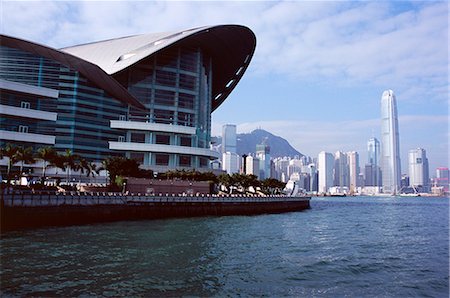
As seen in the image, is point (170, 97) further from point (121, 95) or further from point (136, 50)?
point (136, 50)

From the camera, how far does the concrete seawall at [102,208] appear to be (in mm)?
43697

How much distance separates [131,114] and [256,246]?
2790 inches

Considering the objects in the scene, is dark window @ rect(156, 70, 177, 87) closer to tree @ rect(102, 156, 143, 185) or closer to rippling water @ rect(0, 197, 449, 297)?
tree @ rect(102, 156, 143, 185)

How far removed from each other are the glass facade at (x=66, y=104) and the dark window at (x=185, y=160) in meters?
16.9

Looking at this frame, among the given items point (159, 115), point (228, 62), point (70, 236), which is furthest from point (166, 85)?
point (70, 236)

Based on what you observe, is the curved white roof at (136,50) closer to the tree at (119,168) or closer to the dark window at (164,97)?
the dark window at (164,97)

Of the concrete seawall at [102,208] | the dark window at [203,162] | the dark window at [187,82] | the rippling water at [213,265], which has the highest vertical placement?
the dark window at [187,82]

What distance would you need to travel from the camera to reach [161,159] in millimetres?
96875

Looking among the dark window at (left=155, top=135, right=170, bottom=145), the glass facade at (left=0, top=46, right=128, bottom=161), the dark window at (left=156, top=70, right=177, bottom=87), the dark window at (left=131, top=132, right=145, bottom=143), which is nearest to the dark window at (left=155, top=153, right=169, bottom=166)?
the dark window at (left=155, top=135, right=170, bottom=145)

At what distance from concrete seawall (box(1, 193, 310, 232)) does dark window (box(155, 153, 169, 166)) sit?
28233 mm

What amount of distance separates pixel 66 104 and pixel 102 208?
42.9 metres

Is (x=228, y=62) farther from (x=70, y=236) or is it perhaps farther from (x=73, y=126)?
(x=70, y=236)

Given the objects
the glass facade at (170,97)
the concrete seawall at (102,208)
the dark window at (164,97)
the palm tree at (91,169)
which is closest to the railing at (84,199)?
the concrete seawall at (102,208)

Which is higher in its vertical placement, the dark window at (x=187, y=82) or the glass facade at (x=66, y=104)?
the dark window at (x=187, y=82)
